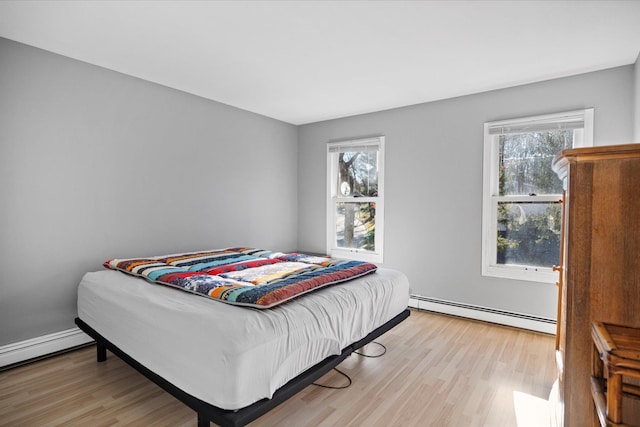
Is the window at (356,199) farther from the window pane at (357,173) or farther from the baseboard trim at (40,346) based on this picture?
the baseboard trim at (40,346)

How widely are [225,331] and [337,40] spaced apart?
6.87 ft

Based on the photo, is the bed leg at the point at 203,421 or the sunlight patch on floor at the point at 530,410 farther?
the sunlight patch on floor at the point at 530,410

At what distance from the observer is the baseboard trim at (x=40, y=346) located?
2453 millimetres

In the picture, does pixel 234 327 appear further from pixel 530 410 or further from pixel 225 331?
pixel 530 410

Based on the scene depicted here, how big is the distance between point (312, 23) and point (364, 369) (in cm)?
247

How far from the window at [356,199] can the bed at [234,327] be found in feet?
5.49

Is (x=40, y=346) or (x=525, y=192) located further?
(x=525, y=192)

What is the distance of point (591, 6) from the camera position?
200 centimetres

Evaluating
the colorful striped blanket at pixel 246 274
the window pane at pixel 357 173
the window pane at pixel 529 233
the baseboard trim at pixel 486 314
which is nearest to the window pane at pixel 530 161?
the window pane at pixel 529 233

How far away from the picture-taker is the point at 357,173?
14.9ft

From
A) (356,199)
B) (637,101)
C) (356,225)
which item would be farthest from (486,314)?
(637,101)

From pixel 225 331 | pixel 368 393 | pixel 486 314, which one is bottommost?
pixel 368 393

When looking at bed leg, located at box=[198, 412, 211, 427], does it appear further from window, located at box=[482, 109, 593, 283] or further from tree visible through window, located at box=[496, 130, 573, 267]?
tree visible through window, located at box=[496, 130, 573, 267]

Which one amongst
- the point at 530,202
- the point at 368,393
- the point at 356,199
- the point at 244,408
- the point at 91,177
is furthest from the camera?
the point at 356,199
